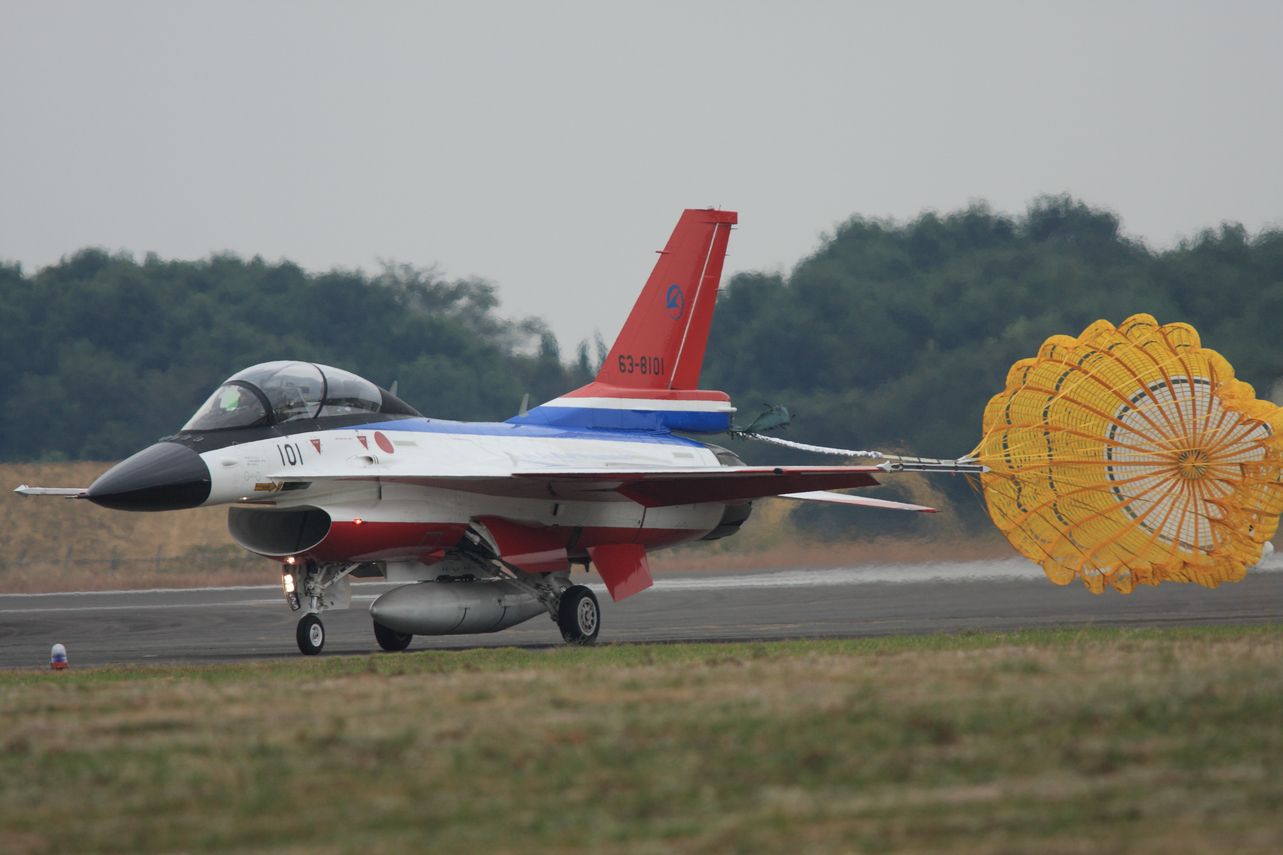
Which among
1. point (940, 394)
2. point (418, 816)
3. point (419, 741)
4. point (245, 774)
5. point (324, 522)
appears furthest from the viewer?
point (940, 394)

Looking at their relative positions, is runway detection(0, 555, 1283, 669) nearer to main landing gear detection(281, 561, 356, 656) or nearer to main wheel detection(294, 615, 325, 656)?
main wheel detection(294, 615, 325, 656)

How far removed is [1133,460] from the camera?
17812 millimetres

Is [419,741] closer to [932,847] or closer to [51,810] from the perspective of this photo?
[51,810]

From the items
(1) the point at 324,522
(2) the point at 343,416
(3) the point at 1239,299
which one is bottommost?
(1) the point at 324,522

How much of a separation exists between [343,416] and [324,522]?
1.19 m

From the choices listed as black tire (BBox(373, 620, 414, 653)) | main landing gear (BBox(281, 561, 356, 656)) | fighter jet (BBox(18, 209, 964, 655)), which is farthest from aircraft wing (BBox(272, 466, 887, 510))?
black tire (BBox(373, 620, 414, 653))

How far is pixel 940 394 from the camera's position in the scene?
110ft

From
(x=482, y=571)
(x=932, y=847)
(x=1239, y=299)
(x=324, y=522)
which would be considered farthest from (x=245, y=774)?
(x=1239, y=299)

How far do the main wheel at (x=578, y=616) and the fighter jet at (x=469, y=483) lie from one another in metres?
0.02

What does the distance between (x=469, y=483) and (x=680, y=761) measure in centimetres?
1002

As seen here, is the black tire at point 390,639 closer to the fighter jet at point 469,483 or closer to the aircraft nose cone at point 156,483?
the fighter jet at point 469,483

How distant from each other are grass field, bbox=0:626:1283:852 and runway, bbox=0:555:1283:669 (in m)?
6.49

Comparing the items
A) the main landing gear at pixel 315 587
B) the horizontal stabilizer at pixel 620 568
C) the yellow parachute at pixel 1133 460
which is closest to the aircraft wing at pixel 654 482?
the horizontal stabilizer at pixel 620 568

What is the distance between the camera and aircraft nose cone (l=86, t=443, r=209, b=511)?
1465 centimetres
